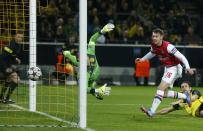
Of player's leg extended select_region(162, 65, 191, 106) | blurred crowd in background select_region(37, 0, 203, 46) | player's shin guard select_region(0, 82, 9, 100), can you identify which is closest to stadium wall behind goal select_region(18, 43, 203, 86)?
blurred crowd in background select_region(37, 0, 203, 46)

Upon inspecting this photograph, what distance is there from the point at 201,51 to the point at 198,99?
1567 cm

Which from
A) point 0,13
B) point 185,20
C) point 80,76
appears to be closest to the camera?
point 80,76

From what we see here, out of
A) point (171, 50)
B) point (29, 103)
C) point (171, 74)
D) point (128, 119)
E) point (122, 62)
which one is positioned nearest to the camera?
point (128, 119)

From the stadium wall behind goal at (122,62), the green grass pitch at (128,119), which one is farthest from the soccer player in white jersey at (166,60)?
the stadium wall behind goal at (122,62)

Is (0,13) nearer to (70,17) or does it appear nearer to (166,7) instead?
(70,17)

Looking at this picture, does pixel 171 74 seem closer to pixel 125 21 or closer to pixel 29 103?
pixel 29 103

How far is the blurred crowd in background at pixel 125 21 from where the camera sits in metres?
30.5

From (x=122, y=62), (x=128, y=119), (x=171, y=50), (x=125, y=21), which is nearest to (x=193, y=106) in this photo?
(x=171, y=50)

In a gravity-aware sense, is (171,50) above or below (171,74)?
above

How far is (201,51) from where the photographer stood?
31312 mm

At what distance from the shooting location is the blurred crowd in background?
3047 centimetres

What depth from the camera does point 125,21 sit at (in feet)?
107

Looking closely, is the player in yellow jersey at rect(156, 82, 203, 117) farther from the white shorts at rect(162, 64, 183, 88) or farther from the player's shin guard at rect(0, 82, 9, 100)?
the player's shin guard at rect(0, 82, 9, 100)


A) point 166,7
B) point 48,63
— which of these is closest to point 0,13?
point 48,63
